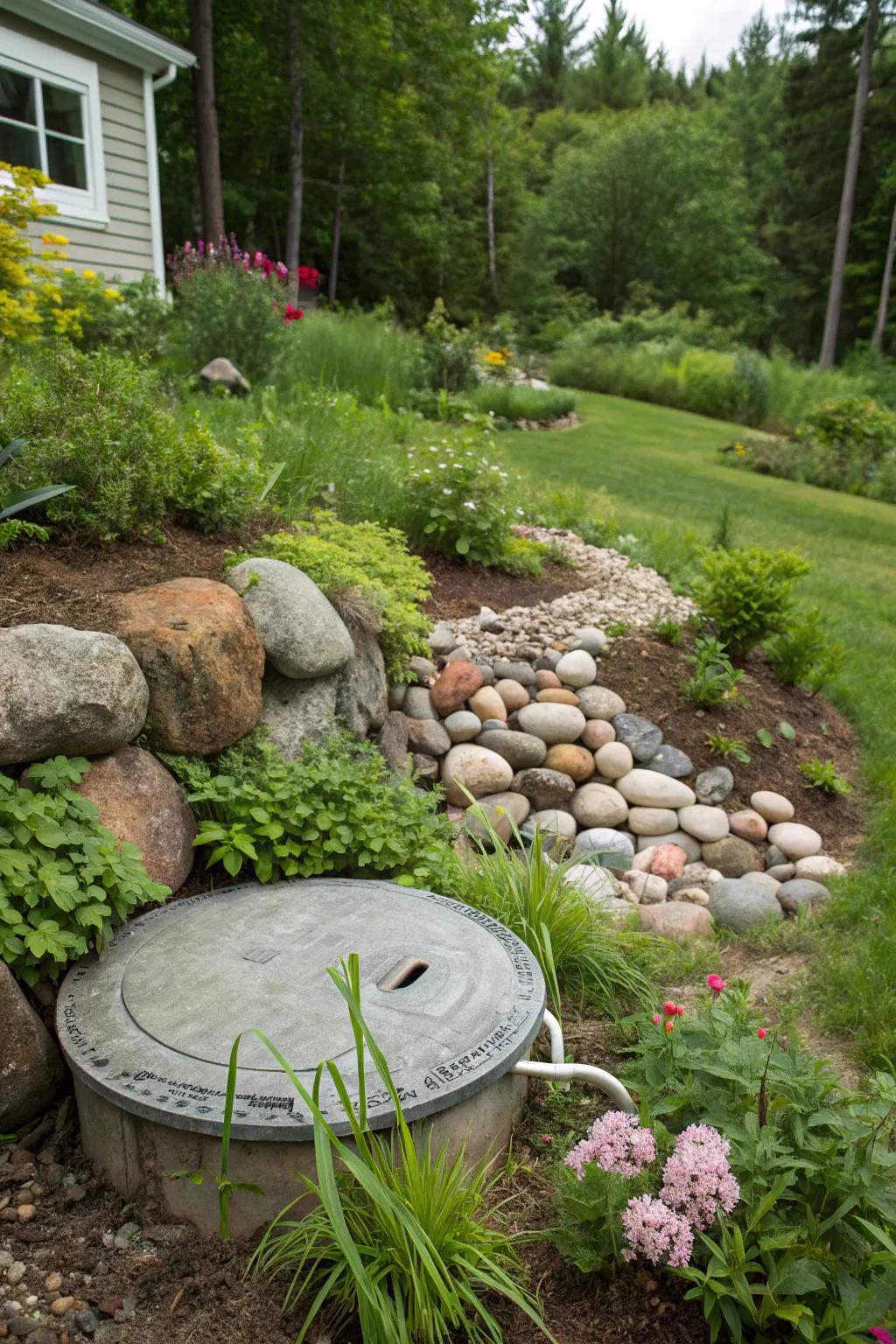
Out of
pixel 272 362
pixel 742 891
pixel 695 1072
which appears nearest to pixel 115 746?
pixel 695 1072

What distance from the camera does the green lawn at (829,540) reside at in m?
3.20

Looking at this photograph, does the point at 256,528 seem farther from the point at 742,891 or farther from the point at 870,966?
the point at 870,966

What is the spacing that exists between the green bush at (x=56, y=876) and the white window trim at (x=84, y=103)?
8218mm

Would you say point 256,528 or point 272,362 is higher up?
point 272,362

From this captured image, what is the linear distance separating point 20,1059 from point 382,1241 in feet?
3.11

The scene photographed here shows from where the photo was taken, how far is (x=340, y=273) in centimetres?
2186

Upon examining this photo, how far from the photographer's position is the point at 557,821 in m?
4.14

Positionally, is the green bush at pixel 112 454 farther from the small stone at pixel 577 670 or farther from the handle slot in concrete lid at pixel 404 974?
the handle slot in concrete lid at pixel 404 974

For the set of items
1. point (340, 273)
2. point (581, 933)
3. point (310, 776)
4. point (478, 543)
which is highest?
point (340, 273)

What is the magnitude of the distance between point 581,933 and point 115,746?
4.90ft

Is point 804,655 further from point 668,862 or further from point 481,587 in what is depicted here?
point 481,587

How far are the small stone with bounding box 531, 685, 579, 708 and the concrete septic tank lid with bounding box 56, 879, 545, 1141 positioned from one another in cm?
185

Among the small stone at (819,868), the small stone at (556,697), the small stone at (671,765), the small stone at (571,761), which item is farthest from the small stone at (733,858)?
the small stone at (556,697)

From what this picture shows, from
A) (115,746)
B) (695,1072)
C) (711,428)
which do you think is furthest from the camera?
(711,428)
